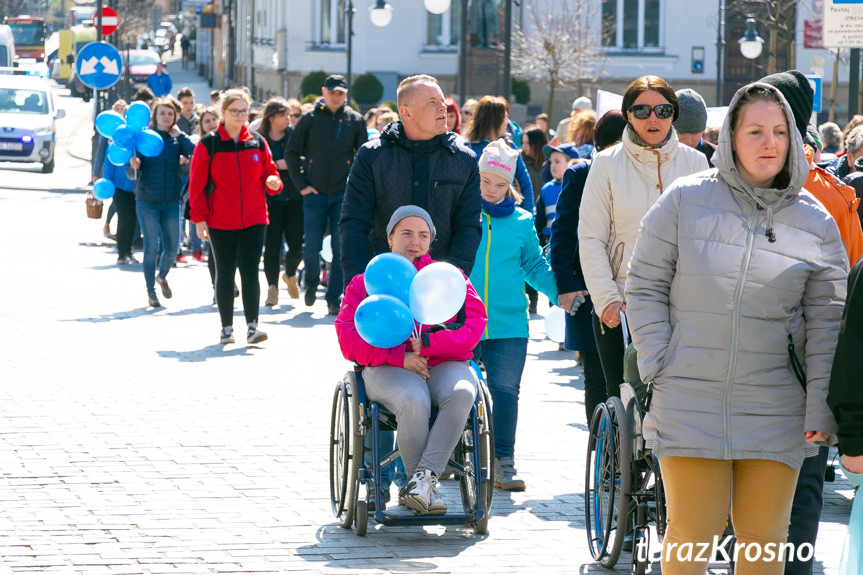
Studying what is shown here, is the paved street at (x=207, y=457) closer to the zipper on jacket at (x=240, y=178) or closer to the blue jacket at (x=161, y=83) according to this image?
the zipper on jacket at (x=240, y=178)

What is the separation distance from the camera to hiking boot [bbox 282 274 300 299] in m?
15.2

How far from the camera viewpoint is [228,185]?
12.0m

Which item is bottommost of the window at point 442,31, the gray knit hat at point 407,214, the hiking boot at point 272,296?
the hiking boot at point 272,296

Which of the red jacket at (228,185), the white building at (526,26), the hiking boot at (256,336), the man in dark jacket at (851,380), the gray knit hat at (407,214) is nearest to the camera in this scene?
the man in dark jacket at (851,380)

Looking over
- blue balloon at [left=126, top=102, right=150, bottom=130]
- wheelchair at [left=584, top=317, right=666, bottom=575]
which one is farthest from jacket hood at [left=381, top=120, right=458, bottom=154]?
blue balloon at [left=126, top=102, right=150, bottom=130]

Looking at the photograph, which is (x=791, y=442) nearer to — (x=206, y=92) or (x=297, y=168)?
(x=297, y=168)

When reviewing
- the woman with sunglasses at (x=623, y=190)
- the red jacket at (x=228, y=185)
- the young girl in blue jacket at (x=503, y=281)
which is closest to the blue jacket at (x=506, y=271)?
the young girl in blue jacket at (x=503, y=281)

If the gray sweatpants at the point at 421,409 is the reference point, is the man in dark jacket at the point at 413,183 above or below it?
above

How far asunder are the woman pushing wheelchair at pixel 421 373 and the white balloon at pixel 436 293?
177mm

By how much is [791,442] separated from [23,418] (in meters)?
5.74

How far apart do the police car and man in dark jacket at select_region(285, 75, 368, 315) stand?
746 inches

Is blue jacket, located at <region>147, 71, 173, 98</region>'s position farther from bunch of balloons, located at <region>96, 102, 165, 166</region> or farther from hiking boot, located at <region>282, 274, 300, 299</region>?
hiking boot, located at <region>282, 274, 300, 299</region>

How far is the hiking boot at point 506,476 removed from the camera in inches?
296

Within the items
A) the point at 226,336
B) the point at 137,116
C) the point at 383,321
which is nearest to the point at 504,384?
the point at 383,321
